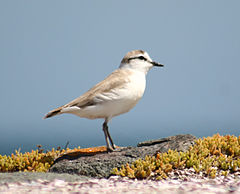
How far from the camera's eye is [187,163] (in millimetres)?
7539

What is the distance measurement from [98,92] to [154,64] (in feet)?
6.09

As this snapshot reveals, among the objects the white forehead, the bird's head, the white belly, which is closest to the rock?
the white belly

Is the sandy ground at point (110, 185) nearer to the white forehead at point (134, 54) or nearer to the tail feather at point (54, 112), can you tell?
the tail feather at point (54, 112)

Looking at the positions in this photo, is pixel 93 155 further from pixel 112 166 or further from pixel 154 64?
pixel 154 64

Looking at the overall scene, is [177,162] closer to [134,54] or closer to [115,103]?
[115,103]

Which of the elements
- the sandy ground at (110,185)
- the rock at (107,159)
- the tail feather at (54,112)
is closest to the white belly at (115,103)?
the tail feather at (54,112)

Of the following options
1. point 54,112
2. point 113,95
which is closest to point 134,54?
point 113,95

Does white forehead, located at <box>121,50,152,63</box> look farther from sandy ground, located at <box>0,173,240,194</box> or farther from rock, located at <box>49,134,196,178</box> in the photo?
sandy ground, located at <box>0,173,240,194</box>

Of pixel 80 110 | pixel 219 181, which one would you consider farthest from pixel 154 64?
pixel 219 181

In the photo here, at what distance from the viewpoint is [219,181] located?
6992 millimetres

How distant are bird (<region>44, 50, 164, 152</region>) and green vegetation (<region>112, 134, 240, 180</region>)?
138 centimetres

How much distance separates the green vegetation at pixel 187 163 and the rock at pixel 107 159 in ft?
0.68

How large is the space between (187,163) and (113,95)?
7.71 feet

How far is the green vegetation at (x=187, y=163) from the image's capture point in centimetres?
721
